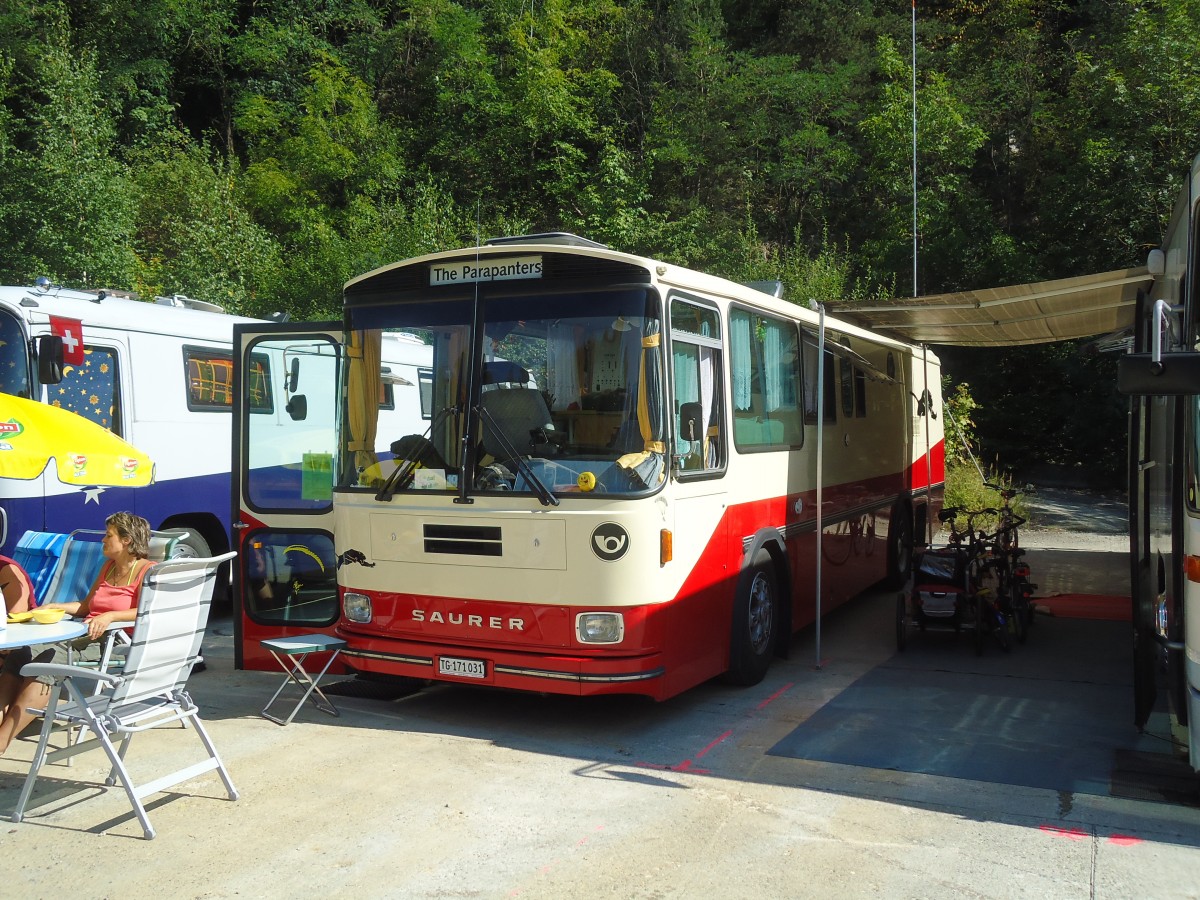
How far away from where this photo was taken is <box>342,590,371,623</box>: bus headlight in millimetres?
6965

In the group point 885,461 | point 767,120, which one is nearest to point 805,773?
point 885,461

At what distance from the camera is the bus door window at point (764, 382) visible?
7.56 metres

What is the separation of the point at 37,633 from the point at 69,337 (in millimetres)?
4313

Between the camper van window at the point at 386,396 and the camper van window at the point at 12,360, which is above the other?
the camper van window at the point at 12,360

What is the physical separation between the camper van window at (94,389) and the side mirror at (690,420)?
588 centimetres

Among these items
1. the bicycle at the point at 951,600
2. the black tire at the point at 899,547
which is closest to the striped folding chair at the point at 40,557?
the bicycle at the point at 951,600

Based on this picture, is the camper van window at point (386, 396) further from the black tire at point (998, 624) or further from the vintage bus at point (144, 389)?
the black tire at point (998, 624)

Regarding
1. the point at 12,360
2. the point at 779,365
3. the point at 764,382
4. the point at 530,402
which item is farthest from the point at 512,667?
→ the point at 12,360

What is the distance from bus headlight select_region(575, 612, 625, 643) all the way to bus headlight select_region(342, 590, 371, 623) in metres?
1.52

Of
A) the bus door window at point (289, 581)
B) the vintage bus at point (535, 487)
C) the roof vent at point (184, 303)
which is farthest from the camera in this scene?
the roof vent at point (184, 303)

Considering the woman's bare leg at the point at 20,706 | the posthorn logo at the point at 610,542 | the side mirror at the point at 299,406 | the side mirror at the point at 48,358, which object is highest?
the side mirror at the point at 48,358

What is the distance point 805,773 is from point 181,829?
10.5 ft

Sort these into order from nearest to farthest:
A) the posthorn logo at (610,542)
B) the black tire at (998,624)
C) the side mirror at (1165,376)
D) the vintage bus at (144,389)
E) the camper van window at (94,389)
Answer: the side mirror at (1165,376) < the posthorn logo at (610,542) < the vintage bus at (144,389) < the black tire at (998,624) < the camper van window at (94,389)

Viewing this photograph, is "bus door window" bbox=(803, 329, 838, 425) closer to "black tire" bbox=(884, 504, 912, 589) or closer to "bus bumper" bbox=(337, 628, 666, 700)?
"black tire" bbox=(884, 504, 912, 589)
